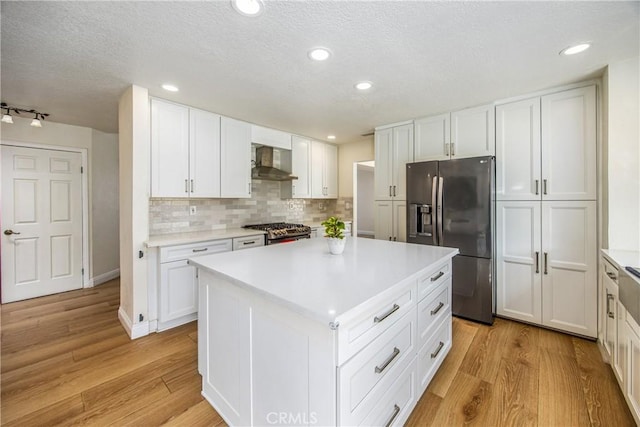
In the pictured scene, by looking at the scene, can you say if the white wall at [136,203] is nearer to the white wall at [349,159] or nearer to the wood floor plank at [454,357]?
the wood floor plank at [454,357]

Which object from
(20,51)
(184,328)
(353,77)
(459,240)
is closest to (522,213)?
(459,240)

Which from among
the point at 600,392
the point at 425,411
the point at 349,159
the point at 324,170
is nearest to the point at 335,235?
the point at 425,411

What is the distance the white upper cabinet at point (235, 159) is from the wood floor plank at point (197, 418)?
2312 millimetres

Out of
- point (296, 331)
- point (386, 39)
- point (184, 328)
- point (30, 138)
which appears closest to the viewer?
point (296, 331)

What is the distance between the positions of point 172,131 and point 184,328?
6.99ft

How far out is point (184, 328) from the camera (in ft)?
9.07

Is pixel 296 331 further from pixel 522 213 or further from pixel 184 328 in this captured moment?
pixel 522 213

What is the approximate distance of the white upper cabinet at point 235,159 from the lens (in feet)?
11.2

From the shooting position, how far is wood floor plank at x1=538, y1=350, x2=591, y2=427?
1.59 m

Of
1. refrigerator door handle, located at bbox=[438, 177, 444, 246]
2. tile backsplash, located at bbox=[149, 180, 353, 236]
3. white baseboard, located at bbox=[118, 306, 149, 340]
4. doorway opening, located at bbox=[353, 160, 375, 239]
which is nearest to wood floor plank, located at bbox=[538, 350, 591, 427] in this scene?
refrigerator door handle, located at bbox=[438, 177, 444, 246]

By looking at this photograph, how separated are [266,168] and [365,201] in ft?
19.3

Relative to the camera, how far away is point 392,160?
3.75 m

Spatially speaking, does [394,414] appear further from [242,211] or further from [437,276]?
[242,211]

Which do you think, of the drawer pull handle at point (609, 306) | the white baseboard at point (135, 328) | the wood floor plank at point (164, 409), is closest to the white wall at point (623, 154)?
the drawer pull handle at point (609, 306)
